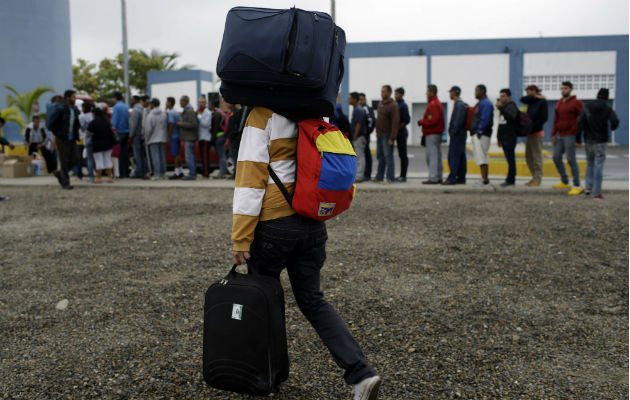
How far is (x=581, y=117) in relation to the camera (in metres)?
9.93

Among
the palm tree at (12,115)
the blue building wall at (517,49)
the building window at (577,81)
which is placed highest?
the blue building wall at (517,49)

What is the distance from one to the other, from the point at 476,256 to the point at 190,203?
530 centimetres

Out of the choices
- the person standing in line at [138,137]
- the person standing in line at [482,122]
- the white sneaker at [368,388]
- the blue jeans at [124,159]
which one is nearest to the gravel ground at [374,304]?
the white sneaker at [368,388]

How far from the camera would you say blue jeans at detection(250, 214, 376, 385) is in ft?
9.40

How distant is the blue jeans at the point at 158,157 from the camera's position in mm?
13453

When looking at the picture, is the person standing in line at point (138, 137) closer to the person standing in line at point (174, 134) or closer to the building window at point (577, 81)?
the person standing in line at point (174, 134)

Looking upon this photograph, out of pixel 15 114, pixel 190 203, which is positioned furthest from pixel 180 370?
pixel 15 114

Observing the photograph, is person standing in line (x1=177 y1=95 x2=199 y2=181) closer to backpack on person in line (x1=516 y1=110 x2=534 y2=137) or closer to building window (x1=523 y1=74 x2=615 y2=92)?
backpack on person in line (x1=516 y1=110 x2=534 y2=137)

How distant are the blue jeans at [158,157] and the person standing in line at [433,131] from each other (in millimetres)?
5814

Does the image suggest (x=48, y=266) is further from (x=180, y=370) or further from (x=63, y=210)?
(x=63, y=210)

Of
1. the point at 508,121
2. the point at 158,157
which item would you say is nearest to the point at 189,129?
the point at 158,157

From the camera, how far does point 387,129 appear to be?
39.4 feet

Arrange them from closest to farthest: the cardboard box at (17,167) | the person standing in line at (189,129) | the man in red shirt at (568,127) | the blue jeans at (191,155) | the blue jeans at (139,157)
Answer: the man in red shirt at (568,127) → the person standing in line at (189,129) → the blue jeans at (191,155) → the blue jeans at (139,157) → the cardboard box at (17,167)

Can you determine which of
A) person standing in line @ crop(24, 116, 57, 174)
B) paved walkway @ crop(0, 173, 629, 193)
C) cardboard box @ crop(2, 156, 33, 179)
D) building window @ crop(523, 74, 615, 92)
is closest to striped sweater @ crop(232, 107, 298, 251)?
paved walkway @ crop(0, 173, 629, 193)
